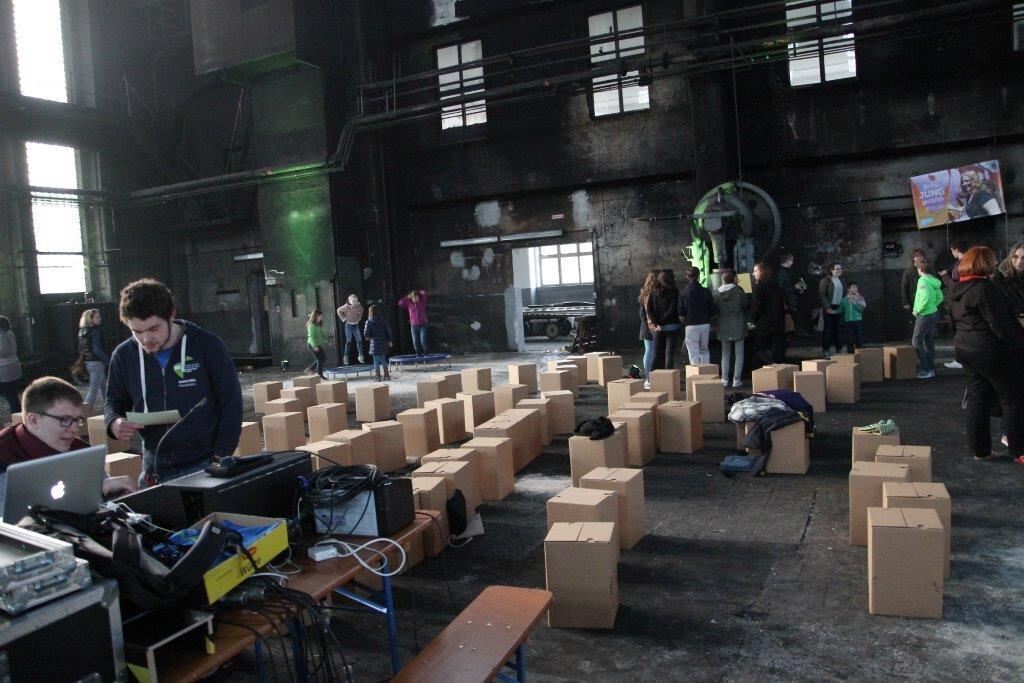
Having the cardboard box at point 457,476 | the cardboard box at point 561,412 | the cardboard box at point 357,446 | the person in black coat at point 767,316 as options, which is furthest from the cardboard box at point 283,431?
the person in black coat at point 767,316

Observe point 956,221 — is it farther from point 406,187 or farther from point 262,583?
point 262,583

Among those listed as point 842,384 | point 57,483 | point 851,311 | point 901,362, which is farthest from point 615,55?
point 57,483

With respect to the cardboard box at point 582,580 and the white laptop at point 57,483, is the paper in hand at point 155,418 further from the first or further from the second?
the cardboard box at point 582,580

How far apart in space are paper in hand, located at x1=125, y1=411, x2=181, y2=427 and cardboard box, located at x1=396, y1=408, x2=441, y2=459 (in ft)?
12.8

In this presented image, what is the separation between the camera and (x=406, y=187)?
16.6 metres

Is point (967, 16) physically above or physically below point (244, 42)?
below

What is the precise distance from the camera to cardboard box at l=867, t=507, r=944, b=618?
11.3 feet

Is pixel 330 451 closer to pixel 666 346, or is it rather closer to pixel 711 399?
pixel 711 399

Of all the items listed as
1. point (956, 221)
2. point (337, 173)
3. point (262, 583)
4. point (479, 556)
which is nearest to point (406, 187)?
point (337, 173)

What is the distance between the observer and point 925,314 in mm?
9273

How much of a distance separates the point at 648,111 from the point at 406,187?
5.37 metres

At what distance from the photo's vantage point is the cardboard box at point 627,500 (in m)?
4.57

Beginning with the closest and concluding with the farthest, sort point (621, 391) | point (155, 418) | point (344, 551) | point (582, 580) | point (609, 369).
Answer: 1. point (344, 551)
2. point (155, 418)
3. point (582, 580)
4. point (621, 391)
5. point (609, 369)

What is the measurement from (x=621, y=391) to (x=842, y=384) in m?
2.52
